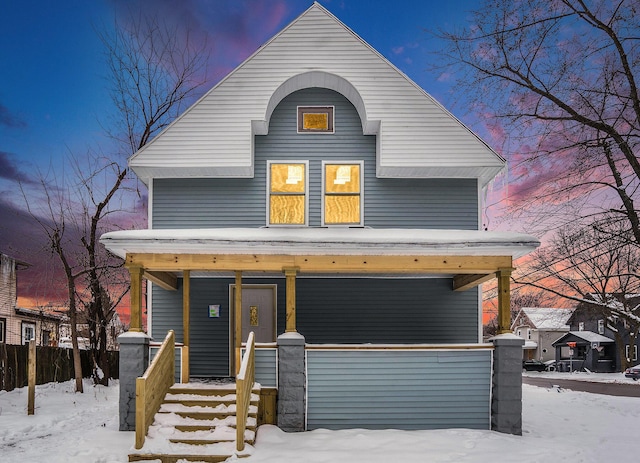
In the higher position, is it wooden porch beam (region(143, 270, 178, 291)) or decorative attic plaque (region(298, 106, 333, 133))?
decorative attic plaque (region(298, 106, 333, 133))

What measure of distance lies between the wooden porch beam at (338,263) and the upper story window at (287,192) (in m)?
2.32

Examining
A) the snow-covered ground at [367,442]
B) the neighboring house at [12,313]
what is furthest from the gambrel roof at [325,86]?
the neighboring house at [12,313]

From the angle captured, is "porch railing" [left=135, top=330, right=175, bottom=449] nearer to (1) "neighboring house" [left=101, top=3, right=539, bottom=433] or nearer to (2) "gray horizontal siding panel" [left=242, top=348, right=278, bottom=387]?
(2) "gray horizontal siding panel" [left=242, top=348, right=278, bottom=387]

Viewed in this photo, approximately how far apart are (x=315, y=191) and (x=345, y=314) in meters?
2.75

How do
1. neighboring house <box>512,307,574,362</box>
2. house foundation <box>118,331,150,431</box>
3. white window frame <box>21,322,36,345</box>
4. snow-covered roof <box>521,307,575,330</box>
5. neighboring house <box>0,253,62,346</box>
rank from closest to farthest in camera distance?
house foundation <box>118,331,150,431</box> < neighboring house <box>0,253,62,346</box> < white window frame <box>21,322,36,345</box> < snow-covered roof <box>521,307,575,330</box> < neighboring house <box>512,307,574,362</box>

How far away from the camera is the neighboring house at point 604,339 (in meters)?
36.2

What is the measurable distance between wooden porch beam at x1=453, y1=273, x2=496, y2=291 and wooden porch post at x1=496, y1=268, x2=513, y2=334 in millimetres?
432

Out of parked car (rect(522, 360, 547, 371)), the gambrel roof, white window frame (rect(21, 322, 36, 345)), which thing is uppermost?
the gambrel roof

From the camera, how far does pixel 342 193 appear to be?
11.4 m

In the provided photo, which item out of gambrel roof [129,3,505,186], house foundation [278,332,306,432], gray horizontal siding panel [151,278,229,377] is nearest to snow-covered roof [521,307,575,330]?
gambrel roof [129,3,505,186]

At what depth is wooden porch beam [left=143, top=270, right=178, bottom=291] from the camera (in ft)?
31.5

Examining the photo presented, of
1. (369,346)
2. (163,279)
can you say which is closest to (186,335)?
(163,279)

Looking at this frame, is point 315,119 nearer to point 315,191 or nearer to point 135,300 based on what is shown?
point 315,191

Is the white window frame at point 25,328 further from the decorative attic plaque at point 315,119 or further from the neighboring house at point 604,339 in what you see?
the neighboring house at point 604,339
